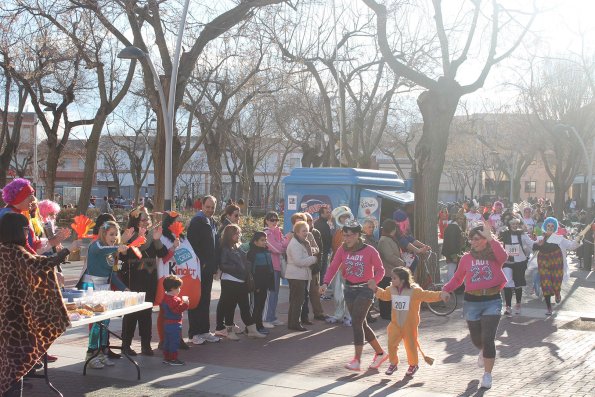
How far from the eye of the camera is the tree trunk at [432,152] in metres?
14.9

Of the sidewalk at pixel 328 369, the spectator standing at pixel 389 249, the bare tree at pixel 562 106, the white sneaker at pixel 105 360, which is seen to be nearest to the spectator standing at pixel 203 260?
the sidewalk at pixel 328 369

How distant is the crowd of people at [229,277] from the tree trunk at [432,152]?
6.47 feet

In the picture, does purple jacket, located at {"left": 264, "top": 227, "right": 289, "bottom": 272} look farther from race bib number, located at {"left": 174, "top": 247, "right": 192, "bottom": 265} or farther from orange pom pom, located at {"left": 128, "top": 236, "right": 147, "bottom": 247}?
orange pom pom, located at {"left": 128, "top": 236, "right": 147, "bottom": 247}

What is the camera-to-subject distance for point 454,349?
33.5 feet

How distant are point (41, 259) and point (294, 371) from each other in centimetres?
354

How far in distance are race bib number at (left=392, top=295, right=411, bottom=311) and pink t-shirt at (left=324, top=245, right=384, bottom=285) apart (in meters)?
0.38

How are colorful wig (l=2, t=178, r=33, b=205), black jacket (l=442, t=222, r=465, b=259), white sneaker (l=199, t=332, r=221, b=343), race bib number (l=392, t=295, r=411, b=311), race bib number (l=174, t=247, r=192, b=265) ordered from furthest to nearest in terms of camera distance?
black jacket (l=442, t=222, r=465, b=259) → white sneaker (l=199, t=332, r=221, b=343) → race bib number (l=174, t=247, r=192, b=265) → race bib number (l=392, t=295, r=411, b=311) → colorful wig (l=2, t=178, r=33, b=205)

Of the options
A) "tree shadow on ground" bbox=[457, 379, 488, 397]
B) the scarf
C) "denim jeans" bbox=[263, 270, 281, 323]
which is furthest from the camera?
"denim jeans" bbox=[263, 270, 281, 323]

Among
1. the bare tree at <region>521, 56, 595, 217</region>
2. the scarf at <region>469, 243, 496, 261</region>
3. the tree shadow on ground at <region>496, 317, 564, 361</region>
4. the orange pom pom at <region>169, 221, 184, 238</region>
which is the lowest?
the tree shadow on ground at <region>496, 317, 564, 361</region>

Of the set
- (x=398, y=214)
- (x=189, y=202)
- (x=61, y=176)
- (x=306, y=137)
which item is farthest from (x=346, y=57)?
(x=61, y=176)

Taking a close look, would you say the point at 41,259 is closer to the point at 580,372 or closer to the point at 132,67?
the point at 580,372

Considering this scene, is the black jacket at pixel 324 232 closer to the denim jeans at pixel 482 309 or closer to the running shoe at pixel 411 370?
the running shoe at pixel 411 370

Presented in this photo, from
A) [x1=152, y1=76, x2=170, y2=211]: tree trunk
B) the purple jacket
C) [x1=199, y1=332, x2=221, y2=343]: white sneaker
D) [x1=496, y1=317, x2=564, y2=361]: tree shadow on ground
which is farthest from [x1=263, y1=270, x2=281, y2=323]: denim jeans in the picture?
[x1=152, y1=76, x2=170, y2=211]: tree trunk

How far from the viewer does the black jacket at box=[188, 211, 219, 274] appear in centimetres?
1026
